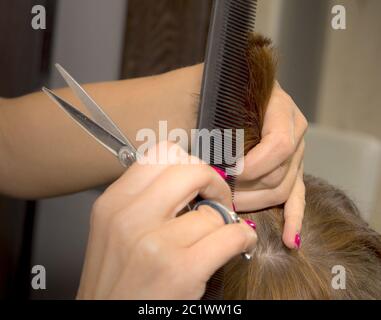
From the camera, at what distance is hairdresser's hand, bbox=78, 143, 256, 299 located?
50 centimetres

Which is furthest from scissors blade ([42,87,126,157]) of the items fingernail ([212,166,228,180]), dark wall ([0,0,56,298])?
dark wall ([0,0,56,298])

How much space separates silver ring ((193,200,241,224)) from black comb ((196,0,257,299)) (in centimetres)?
7

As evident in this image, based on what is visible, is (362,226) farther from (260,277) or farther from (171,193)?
(171,193)

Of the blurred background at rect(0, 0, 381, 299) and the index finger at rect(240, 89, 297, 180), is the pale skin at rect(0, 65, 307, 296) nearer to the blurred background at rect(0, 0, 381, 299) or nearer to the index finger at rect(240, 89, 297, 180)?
the index finger at rect(240, 89, 297, 180)

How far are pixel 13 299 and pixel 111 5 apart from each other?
791mm

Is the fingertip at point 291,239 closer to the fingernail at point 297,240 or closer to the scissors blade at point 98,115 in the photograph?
the fingernail at point 297,240

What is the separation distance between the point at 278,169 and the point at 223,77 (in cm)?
14

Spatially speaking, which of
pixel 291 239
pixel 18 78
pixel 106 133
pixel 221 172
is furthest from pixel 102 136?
pixel 18 78

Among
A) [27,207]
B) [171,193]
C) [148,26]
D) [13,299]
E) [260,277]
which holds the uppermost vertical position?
[148,26]

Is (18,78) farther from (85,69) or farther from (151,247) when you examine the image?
(151,247)

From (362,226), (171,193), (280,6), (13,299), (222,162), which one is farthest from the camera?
(280,6)

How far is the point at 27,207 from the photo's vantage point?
1.50 metres

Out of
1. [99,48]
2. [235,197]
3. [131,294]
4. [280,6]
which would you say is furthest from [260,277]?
[280,6]

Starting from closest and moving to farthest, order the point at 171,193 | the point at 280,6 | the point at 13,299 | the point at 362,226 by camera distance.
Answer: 1. the point at 171,193
2. the point at 362,226
3. the point at 13,299
4. the point at 280,6
